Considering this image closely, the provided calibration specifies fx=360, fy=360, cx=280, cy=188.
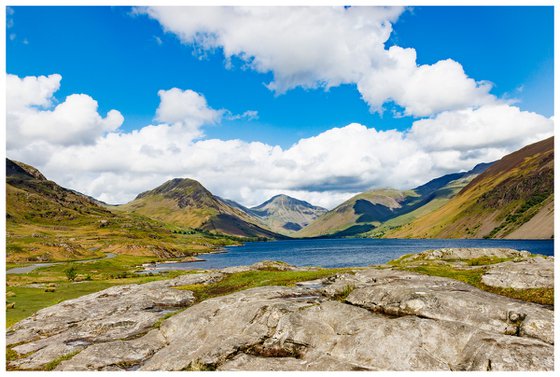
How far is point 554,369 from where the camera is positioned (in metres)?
20.0

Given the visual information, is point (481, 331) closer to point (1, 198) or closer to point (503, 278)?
point (503, 278)

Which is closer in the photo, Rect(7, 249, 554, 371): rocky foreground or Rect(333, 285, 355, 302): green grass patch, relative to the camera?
Rect(7, 249, 554, 371): rocky foreground

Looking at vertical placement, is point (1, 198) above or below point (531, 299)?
above

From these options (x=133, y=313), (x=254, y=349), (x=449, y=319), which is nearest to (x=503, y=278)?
(x=449, y=319)

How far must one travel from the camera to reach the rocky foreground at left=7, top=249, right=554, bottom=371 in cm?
2341

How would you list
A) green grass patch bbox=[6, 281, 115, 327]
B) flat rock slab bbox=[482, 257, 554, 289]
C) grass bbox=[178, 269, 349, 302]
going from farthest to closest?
green grass patch bbox=[6, 281, 115, 327], grass bbox=[178, 269, 349, 302], flat rock slab bbox=[482, 257, 554, 289]

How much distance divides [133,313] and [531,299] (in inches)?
1613

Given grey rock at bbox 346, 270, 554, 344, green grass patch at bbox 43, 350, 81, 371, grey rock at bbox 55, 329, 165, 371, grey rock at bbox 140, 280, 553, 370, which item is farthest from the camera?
green grass patch at bbox 43, 350, 81, 371

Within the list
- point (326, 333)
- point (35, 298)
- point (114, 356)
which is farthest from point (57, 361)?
point (35, 298)

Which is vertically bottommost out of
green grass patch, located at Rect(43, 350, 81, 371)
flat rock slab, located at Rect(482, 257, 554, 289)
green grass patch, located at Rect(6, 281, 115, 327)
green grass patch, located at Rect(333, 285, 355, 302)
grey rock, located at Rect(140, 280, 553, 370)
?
green grass patch, located at Rect(6, 281, 115, 327)

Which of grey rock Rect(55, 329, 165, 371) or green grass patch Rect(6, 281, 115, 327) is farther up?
grey rock Rect(55, 329, 165, 371)

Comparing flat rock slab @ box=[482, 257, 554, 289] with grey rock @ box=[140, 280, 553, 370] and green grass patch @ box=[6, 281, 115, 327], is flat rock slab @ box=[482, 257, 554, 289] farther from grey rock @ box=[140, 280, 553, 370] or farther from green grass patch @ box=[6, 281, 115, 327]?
green grass patch @ box=[6, 281, 115, 327]

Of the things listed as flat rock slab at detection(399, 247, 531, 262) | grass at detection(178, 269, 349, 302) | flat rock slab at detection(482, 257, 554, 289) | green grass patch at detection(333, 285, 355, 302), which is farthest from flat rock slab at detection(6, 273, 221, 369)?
flat rock slab at detection(399, 247, 531, 262)

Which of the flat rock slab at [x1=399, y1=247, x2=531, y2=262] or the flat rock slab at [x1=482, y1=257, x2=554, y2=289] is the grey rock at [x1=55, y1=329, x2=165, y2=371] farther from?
the flat rock slab at [x1=399, y1=247, x2=531, y2=262]
